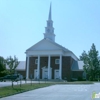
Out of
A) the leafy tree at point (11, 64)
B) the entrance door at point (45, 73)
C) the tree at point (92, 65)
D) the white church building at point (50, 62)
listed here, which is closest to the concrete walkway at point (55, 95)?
the leafy tree at point (11, 64)

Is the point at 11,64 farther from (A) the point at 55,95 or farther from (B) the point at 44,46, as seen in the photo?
(B) the point at 44,46

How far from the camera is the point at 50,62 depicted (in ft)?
189

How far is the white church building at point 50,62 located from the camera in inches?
2199

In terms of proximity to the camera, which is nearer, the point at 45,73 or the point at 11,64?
the point at 11,64

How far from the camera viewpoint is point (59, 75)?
5600cm

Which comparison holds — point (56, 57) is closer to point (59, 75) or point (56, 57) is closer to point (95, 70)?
point (59, 75)

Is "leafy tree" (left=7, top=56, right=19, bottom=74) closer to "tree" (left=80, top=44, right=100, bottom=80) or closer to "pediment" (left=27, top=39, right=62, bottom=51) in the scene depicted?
"pediment" (left=27, top=39, right=62, bottom=51)

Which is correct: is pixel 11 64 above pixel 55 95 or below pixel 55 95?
above

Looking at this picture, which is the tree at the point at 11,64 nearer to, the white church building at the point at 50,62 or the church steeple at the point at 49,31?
the white church building at the point at 50,62

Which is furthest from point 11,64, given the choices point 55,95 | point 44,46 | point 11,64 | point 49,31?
point 49,31

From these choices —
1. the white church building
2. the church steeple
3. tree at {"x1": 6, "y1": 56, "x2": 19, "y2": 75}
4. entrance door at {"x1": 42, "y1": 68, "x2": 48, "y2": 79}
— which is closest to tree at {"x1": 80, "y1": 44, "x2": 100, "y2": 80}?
the white church building

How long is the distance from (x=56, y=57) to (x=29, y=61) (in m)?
7.43

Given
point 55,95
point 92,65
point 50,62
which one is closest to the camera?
point 55,95

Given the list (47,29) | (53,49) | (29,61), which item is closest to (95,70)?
(53,49)
